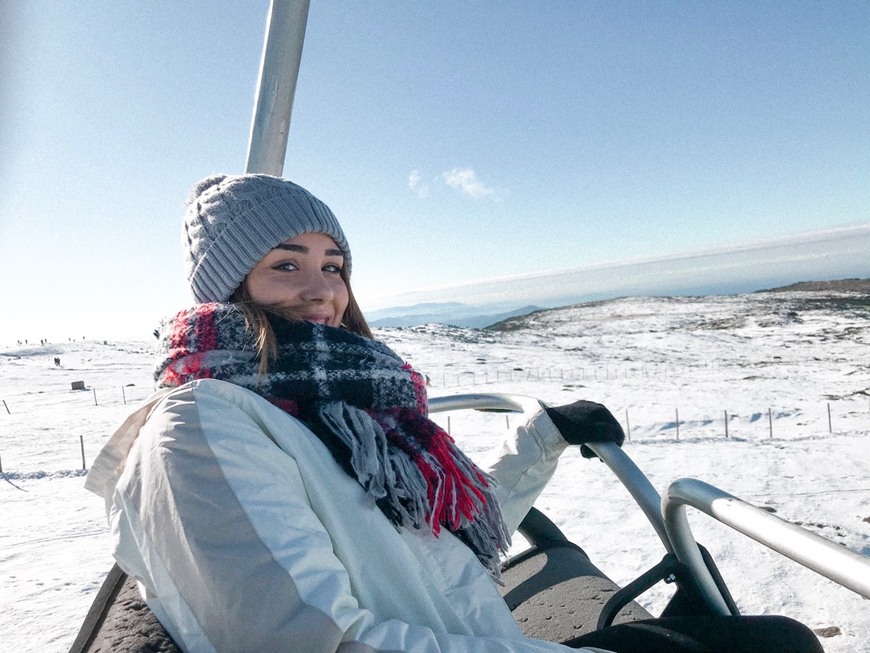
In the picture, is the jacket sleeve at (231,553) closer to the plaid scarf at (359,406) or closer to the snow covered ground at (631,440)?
the plaid scarf at (359,406)

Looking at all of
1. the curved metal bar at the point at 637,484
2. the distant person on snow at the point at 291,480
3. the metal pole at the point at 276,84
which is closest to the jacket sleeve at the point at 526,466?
the curved metal bar at the point at 637,484

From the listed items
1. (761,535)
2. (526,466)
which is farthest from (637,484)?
(761,535)

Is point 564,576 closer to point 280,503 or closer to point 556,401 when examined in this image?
point 280,503

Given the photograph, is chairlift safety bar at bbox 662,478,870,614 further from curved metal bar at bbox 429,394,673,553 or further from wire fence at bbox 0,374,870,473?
wire fence at bbox 0,374,870,473

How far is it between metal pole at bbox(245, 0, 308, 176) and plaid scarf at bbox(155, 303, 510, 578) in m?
1.08

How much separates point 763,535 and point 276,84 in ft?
6.92

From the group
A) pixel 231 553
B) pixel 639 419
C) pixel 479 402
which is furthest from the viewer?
pixel 639 419

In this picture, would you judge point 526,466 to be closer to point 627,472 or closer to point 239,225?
point 627,472

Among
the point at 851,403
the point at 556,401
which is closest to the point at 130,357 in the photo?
the point at 556,401

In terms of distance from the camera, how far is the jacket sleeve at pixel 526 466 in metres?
1.81

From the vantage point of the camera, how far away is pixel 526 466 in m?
1.82

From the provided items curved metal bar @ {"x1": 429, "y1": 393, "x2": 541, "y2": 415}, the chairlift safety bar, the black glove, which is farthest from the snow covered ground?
the chairlift safety bar

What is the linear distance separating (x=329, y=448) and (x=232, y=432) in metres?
0.23

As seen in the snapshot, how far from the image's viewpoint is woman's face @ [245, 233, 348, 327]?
1.33m
